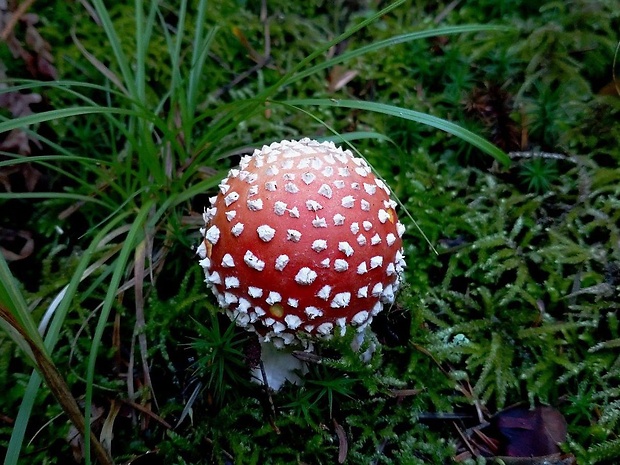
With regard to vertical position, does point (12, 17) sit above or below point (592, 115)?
above

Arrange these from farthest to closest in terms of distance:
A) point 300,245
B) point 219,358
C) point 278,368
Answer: point 278,368
point 219,358
point 300,245

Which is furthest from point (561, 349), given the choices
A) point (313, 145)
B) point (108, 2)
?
point (108, 2)

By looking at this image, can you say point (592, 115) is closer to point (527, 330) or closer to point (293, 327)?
point (527, 330)

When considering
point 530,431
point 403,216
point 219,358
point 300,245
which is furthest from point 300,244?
point 530,431

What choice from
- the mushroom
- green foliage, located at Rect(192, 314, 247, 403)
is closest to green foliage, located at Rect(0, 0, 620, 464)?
green foliage, located at Rect(192, 314, 247, 403)

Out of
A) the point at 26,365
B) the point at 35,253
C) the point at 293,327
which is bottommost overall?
the point at 26,365

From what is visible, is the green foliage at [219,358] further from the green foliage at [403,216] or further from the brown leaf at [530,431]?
the brown leaf at [530,431]

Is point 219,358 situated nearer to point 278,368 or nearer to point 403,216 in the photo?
point 278,368

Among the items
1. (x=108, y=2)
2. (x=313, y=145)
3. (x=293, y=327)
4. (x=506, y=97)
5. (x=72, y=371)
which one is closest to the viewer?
(x=293, y=327)

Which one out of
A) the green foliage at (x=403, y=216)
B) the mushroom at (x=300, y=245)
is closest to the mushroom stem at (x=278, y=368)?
the green foliage at (x=403, y=216)
